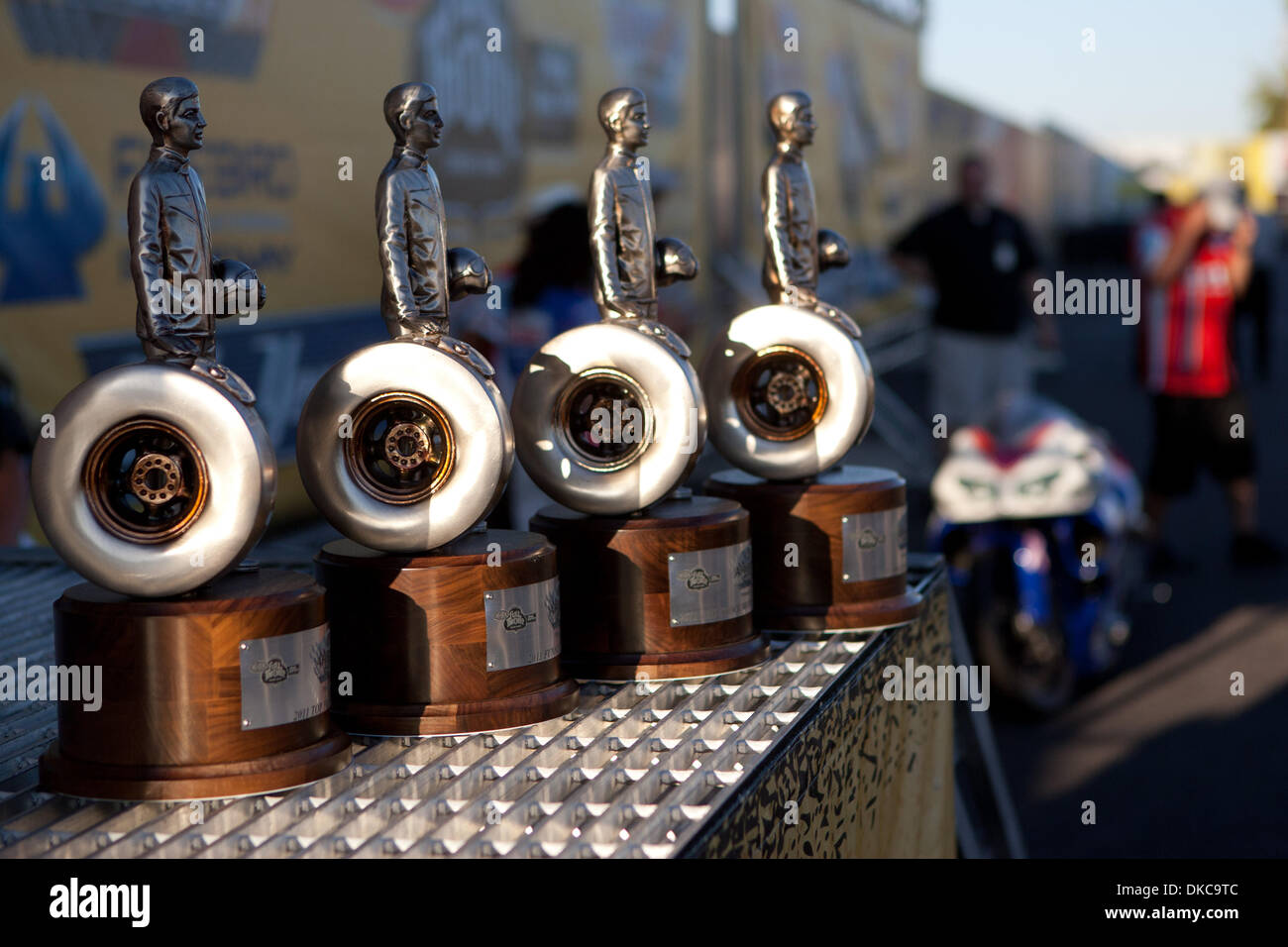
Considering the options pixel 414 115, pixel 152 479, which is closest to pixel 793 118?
pixel 414 115

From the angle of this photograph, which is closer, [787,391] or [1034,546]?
[787,391]

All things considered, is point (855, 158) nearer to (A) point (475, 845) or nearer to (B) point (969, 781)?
(B) point (969, 781)

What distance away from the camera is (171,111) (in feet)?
4.17

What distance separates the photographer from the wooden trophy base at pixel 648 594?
5.00ft

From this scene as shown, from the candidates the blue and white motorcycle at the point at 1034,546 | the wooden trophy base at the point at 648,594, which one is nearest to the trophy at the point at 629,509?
the wooden trophy base at the point at 648,594

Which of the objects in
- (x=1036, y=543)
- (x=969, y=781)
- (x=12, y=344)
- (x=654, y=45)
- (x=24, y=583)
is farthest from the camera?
(x=654, y=45)

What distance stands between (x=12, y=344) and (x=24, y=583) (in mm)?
1737

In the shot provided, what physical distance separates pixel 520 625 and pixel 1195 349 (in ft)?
15.7

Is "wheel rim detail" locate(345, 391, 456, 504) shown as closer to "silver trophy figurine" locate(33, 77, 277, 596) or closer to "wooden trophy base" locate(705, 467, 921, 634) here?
"silver trophy figurine" locate(33, 77, 277, 596)

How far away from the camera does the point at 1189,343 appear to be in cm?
560
